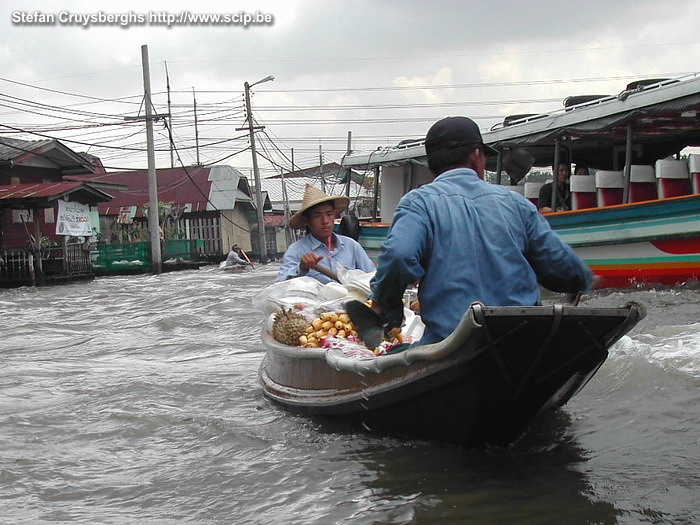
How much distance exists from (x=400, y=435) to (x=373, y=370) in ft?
1.71

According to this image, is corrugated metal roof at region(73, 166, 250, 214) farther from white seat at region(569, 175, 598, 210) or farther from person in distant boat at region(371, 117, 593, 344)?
person in distant boat at region(371, 117, 593, 344)

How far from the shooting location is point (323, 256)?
252 inches

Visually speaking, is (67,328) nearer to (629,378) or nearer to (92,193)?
(629,378)

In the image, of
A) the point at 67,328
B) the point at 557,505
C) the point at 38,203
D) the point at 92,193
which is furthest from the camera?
the point at 92,193

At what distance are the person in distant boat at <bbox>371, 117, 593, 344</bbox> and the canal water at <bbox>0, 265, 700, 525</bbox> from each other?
80 centimetres

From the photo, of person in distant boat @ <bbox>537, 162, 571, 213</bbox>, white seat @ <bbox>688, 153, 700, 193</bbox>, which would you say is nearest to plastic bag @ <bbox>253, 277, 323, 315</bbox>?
white seat @ <bbox>688, 153, 700, 193</bbox>

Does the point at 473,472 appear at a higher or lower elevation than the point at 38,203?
lower

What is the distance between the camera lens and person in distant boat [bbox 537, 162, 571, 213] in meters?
13.3

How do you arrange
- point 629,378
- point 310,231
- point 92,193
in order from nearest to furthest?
point 629,378 → point 310,231 → point 92,193

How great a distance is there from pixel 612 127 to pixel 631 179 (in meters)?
0.85

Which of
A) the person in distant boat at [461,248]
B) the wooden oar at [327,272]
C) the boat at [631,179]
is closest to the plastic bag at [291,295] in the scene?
the wooden oar at [327,272]

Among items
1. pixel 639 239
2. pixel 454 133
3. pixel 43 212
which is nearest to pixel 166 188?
pixel 43 212

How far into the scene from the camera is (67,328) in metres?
13.2

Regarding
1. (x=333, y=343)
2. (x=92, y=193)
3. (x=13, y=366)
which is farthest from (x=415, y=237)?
(x=92, y=193)
